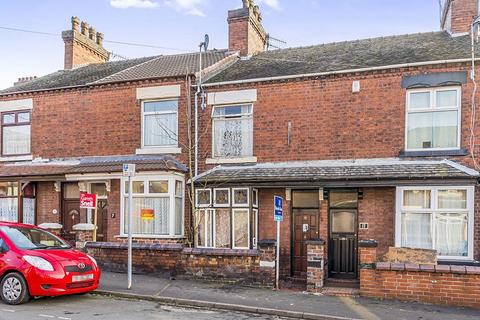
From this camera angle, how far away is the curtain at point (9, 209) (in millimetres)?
17234

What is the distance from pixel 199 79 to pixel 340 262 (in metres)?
6.90

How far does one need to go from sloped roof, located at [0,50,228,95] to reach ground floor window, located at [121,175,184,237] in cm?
332

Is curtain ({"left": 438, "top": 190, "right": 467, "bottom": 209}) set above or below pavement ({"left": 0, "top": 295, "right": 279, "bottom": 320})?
above

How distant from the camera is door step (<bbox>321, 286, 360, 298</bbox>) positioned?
11.3 m

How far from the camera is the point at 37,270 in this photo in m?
9.35

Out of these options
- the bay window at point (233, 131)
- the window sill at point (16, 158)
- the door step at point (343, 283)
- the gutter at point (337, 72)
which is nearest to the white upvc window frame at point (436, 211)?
the door step at point (343, 283)

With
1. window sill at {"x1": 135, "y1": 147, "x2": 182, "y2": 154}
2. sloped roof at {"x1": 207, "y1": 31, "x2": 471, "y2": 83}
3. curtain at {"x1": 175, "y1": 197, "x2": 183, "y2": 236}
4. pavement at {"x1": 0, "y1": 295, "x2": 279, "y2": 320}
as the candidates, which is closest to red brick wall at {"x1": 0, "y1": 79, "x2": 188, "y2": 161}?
window sill at {"x1": 135, "y1": 147, "x2": 182, "y2": 154}

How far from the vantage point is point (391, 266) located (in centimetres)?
1077

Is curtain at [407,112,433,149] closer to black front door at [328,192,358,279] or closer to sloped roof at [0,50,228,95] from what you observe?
black front door at [328,192,358,279]

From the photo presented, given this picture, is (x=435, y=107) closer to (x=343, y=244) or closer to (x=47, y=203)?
(x=343, y=244)

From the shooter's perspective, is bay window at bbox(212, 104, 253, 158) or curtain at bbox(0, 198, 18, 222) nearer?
bay window at bbox(212, 104, 253, 158)

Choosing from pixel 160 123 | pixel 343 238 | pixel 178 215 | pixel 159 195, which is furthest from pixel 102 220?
pixel 343 238

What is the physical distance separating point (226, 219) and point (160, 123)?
3764 mm

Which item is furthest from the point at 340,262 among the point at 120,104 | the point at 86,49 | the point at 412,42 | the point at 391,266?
the point at 86,49
